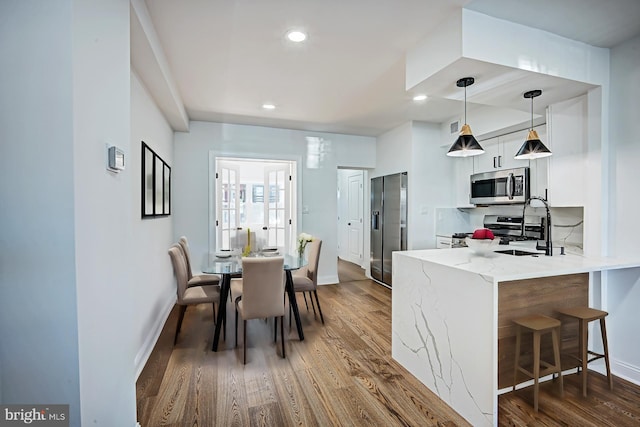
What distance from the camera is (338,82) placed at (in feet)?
10.4

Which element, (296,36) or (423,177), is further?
(423,177)

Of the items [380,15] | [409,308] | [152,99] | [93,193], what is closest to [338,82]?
[380,15]

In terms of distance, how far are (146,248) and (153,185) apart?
67 centimetres

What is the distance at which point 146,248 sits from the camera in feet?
9.53

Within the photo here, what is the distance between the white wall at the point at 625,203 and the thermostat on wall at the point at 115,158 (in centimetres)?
341

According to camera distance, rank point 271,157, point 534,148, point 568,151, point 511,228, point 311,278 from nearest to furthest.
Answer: point 534,148 < point 568,151 < point 311,278 < point 511,228 < point 271,157

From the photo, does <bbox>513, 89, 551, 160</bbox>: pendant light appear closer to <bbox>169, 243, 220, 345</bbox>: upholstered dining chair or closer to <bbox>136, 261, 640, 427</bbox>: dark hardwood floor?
<bbox>136, 261, 640, 427</bbox>: dark hardwood floor

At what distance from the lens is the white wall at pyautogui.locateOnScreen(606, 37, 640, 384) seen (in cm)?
229

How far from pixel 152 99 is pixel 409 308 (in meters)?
3.14

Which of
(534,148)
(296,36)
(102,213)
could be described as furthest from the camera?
(534,148)

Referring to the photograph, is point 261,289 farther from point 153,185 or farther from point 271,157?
point 271,157

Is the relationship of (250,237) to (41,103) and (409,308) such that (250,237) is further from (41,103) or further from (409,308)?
(41,103)

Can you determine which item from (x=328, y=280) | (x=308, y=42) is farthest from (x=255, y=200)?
(x=308, y=42)

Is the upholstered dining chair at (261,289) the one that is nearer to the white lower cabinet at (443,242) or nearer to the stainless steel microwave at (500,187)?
the white lower cabinet at (443,242)
